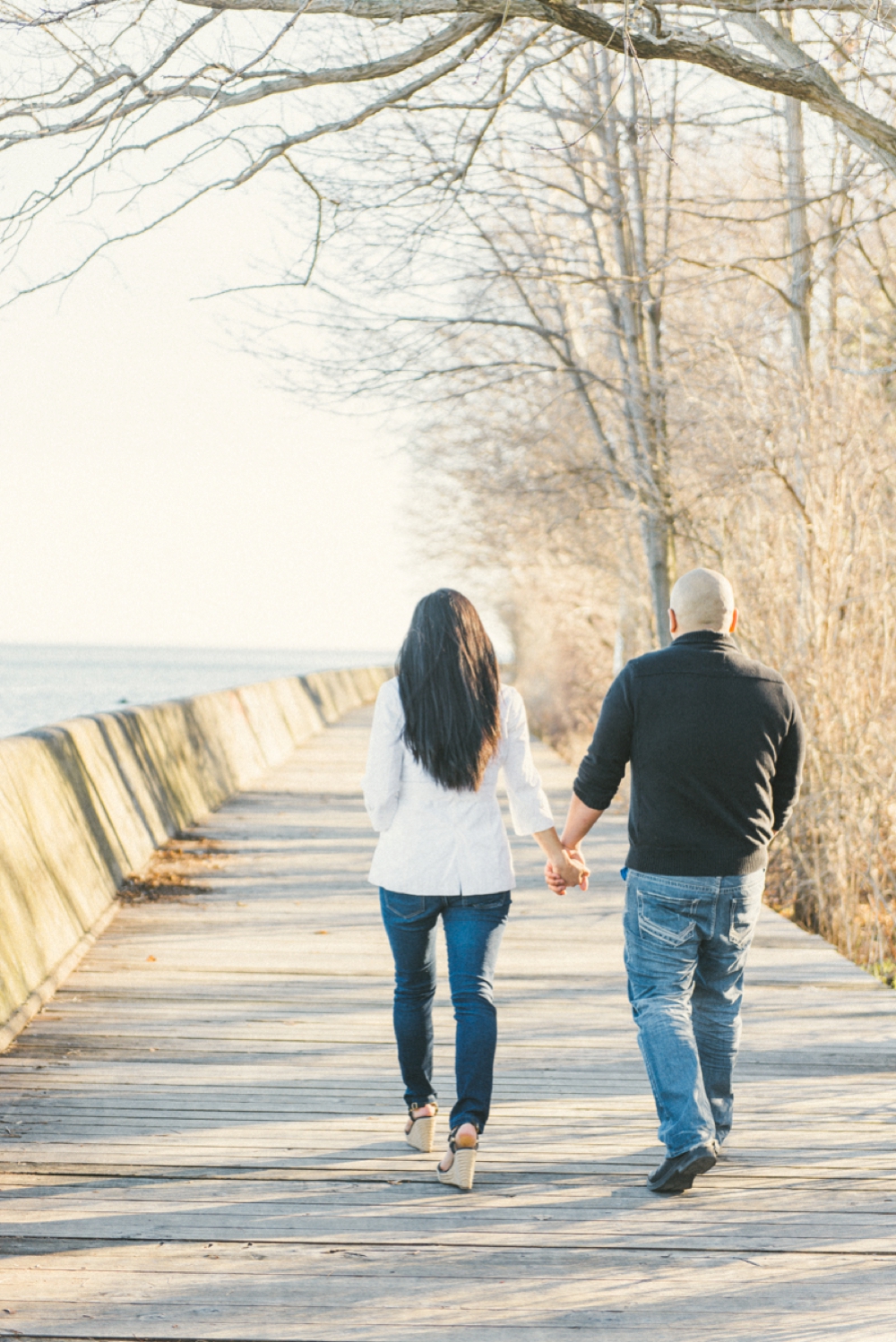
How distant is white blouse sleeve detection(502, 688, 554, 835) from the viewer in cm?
422

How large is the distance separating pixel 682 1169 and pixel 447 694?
5.28 ft

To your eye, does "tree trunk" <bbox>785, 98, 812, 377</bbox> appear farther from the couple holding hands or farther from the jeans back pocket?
the jeans back pocket

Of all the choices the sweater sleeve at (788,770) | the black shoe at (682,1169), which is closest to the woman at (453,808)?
the black shoe at (682,1169)

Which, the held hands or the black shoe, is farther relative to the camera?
the held hands

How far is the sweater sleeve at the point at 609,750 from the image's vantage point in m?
4.12

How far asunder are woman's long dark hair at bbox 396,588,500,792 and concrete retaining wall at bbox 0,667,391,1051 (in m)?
2.33

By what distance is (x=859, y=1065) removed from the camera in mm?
5281

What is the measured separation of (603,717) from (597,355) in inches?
540

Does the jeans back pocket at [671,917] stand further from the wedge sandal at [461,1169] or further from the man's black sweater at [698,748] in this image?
the wedge sandal at [461,1169]

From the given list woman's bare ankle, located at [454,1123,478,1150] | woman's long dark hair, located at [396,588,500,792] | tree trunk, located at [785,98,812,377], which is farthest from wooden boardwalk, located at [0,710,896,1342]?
tree trunk, located at [785,98,812,377]

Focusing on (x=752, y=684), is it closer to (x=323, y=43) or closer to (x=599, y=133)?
(x=323, y=43)

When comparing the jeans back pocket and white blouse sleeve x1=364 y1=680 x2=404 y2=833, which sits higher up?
white blouse sleeve x1=364 y1=680 x2=404 y2=833

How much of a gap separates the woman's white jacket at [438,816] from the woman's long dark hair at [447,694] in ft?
0.19

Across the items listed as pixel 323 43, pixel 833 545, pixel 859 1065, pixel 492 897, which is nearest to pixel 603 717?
pixel 492 897
